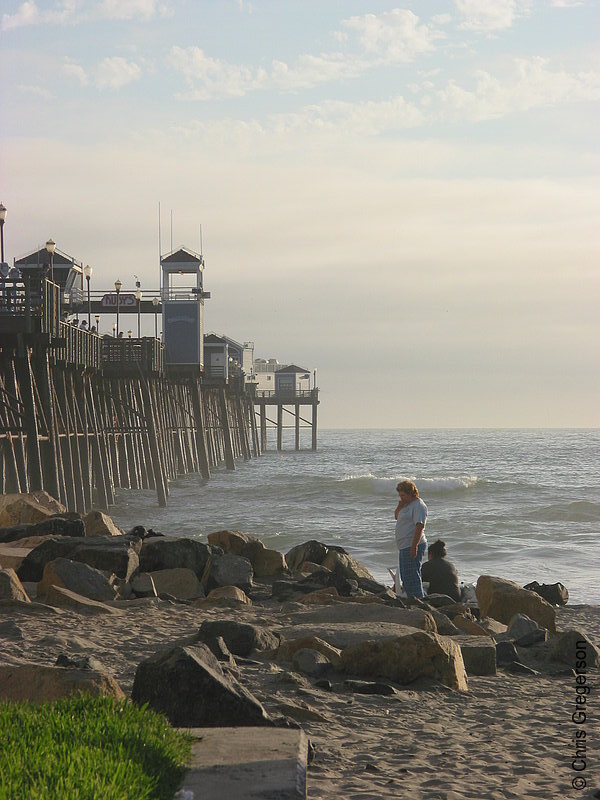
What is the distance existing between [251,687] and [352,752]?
4.16 feet

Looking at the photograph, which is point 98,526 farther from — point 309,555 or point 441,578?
point 441,578

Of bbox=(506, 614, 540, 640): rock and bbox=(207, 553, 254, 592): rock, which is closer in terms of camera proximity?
bbox=(506, 614, 540, 640): rock

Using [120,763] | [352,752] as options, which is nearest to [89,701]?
[120,763]

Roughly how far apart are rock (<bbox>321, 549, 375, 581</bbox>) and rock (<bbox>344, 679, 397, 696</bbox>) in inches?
234

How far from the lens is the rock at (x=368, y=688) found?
6711mm

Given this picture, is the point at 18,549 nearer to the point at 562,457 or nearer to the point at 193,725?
the point at 193,725

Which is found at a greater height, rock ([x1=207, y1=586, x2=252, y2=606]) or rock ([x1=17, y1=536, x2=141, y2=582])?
rock ([x1=17, y1=536, x2=141, y2=582])

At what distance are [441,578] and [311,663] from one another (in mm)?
4854

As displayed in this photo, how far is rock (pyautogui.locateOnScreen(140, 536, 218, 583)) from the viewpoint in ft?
39.3

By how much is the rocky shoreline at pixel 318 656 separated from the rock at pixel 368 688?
1 centimetres

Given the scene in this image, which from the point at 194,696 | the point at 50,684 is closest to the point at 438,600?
the point at 194,696

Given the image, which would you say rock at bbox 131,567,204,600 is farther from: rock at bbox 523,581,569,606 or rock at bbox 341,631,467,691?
rock at bbox 523,581,569,606

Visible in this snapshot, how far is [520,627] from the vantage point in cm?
952

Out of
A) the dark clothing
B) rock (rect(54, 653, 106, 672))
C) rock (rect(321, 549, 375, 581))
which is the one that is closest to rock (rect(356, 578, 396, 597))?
rock (rect(321, 549, 375, 581))
